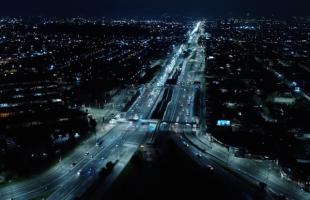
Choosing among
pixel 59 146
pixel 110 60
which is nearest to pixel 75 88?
pixel 59 146

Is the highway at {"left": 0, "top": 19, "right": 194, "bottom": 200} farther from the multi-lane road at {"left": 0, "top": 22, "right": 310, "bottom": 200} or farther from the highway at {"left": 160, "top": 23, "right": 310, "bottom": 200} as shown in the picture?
the highway at {"left": 160, "top": 23, "right": 310, "bottom": 200}

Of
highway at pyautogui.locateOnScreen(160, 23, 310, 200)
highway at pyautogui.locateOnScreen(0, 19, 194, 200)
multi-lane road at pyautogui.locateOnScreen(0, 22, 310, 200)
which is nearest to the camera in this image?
highway at pyautogui.locateOnScreen(0, 19, 194, 200)

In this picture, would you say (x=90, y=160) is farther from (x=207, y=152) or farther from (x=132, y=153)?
(x=207, y=152)

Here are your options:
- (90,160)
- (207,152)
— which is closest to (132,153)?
(90,160)

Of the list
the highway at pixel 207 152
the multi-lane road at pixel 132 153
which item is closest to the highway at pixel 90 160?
the multi-lane road at pixel 132 153

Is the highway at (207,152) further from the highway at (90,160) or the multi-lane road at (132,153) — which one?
the highway at (90,160)

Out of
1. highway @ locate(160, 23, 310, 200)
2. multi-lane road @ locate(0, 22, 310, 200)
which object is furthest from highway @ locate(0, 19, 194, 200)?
highway @ locate(160, 23, 310, 200)

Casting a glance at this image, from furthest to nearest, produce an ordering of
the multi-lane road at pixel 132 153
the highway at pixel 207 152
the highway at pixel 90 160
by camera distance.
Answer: the highway at pixel 207 152, the multi-lane road at pixel 132 153, the highway at pixel 90 160

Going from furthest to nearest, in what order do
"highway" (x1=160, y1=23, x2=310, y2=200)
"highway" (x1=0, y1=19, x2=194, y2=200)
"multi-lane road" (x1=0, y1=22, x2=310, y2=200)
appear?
1. "highway" (x1=160, y1=23, x2=310, y2=200)
2. "multi-lane road" (x1=0, y1=22, x2=310, y2=200)
3. "highway" (x1=0, y1=19, x2=194, y2=200)

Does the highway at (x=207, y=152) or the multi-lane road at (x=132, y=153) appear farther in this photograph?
the highway at (x=207, y=152)

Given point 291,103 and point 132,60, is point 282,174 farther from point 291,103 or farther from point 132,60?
point 132,60

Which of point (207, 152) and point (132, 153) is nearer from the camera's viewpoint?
point (132, 153)
